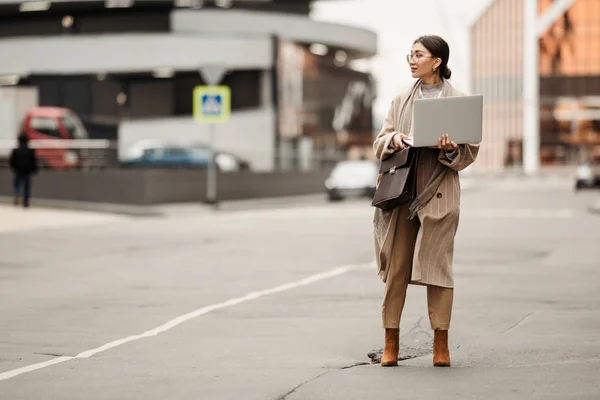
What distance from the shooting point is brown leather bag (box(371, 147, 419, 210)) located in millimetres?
7434

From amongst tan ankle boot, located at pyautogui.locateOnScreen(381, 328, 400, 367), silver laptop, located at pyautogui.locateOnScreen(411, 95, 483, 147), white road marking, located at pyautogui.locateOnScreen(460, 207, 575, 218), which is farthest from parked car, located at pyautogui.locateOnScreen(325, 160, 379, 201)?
silver laptop, located at pyautogui.locateOnScreen(411, 95, 483, 147)

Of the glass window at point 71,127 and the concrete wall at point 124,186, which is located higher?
the glass window at point 71,127

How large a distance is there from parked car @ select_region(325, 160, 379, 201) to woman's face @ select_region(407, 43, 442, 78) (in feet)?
118

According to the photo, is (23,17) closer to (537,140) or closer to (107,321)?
(107,321)

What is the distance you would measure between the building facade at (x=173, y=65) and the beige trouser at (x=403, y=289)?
4580 cm

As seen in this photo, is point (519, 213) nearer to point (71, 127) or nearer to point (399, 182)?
point (71, 127)

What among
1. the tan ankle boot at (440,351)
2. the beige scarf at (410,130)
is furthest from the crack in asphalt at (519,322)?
the beige scarf at (410,130)

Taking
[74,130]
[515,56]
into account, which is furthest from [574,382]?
[515,56]

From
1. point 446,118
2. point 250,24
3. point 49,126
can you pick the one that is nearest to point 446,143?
point 446,118

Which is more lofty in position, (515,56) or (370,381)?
(515,56)

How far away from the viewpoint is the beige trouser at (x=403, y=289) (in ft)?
24.8

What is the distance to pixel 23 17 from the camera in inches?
2576

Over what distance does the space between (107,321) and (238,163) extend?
1283 inches

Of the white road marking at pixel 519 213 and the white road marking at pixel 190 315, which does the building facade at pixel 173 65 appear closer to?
the white road marking at pixel 519 213
